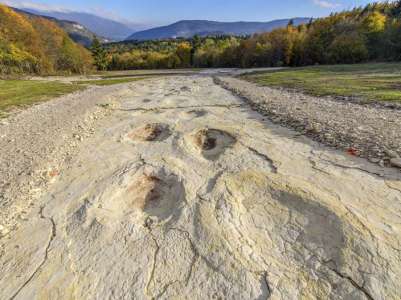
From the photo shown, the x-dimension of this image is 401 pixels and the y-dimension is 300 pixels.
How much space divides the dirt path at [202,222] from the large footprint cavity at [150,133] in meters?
0.73

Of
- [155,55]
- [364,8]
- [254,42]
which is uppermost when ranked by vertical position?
[364,8]

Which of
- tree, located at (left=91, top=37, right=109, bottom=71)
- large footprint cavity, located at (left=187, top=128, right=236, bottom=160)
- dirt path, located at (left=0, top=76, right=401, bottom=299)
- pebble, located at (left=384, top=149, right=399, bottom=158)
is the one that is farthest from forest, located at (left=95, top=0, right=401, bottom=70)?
dirt path, located at (left=0, top=76, right=401, bottom=299)

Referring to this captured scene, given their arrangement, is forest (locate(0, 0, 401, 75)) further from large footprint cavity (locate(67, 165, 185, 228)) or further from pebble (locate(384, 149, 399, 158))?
large footprint cavity (locate(67, 165, 185, 228))

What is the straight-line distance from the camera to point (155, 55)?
78.1 metres

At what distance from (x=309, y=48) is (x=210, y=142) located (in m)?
51.1

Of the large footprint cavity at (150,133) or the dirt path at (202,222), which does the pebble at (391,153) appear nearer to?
the dirt path at (202,222)

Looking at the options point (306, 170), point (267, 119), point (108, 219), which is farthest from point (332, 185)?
point (267, 119)

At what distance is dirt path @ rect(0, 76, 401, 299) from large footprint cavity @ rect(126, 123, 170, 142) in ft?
2.39

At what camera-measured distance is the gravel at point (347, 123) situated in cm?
619

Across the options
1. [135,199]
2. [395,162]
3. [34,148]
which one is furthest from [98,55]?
[395,162]

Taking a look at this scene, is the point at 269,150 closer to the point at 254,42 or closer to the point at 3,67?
the point at 3,67

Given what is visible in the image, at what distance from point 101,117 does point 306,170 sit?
9875 mm

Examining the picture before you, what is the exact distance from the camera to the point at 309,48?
50156mm

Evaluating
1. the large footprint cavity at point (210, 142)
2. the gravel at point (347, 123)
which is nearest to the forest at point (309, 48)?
the gravel at point (347, 123)
